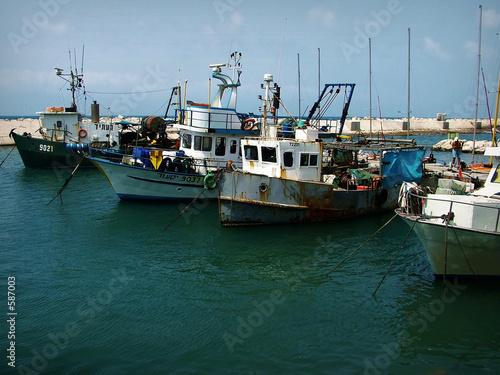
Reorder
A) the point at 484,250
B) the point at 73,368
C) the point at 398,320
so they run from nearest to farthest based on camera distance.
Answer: the point at 73,368
the point at 398,320
the point at 484,250

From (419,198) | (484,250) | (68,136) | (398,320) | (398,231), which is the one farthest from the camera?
(68,136)

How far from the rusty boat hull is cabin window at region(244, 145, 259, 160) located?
1.69 m

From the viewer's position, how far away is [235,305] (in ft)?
31.4

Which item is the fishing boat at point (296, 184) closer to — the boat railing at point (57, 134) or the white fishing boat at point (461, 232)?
the white fishing boat at point (461, 232)

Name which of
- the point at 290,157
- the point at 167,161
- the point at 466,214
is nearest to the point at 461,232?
the point at 466,214

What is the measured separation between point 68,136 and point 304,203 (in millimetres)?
22224

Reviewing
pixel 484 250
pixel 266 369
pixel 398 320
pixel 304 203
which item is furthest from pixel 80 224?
pixel 484 250

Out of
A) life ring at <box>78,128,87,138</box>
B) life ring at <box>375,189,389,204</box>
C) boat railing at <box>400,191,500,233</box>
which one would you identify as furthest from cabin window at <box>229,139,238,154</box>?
life ring at <box>78,128,87,138</box>

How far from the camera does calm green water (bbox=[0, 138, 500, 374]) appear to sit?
24.8 feet

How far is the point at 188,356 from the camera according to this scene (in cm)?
762

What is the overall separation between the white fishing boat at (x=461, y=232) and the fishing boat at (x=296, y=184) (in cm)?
520

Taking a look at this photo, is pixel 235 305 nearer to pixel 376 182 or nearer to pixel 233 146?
pixel 376 182

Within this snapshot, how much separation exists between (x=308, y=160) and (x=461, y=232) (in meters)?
7.10

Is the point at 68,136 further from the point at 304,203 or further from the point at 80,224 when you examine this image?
the point at 304,203
